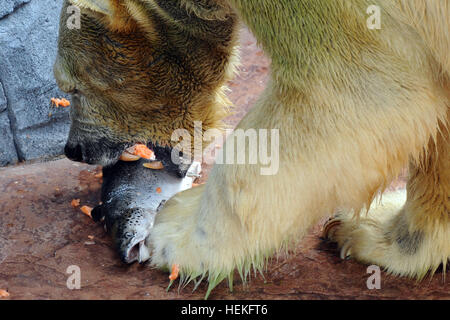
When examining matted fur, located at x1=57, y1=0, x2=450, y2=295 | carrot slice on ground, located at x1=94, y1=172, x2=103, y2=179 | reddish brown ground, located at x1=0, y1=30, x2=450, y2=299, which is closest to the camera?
matted fur, located at x1=57, y1=0, x2=450, y2=295

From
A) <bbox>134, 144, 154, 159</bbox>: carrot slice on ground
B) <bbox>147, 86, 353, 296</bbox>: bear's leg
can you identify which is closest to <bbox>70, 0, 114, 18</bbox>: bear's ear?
<bbox>147, 86, 353, 296</bbox>: bear's leg

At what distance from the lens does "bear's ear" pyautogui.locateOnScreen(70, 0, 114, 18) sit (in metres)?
2.26

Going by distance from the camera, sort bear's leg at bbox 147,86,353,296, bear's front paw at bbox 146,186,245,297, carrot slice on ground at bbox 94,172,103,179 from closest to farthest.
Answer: bear's leg at bbox 147,86,353,296, bear's front paw at bbox 146,186,245,297, carrot slice on ground at bbox 94,172,103,179

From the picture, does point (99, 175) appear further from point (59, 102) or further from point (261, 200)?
point (261, 200)

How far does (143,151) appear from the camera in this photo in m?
3.09

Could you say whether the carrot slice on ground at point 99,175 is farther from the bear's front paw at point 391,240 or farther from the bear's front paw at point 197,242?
the bear's front paw at point 391,240

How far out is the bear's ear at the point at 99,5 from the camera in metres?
2.26

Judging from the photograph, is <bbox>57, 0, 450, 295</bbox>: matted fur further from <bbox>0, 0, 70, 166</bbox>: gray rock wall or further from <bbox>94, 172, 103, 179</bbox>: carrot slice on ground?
<bbox>0, 0, 70, 166</bbox>: gray rock wall

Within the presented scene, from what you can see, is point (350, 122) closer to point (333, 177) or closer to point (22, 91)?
point (333, 177)

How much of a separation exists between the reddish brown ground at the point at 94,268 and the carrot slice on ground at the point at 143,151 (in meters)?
0.30

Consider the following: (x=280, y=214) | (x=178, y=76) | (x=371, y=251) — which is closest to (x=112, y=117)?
(x=178, y=76)

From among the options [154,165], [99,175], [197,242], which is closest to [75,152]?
[154,165]

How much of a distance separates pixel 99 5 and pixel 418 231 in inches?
57.3

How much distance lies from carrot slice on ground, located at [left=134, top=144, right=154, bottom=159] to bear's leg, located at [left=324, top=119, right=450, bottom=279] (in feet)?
3.42
